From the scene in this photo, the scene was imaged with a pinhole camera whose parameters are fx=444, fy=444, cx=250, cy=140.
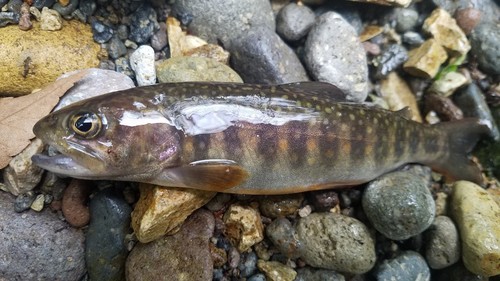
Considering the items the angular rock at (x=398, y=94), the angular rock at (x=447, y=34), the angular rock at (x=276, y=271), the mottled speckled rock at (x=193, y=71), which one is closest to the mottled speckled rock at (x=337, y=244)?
the angular rock at (x=276, y=271)

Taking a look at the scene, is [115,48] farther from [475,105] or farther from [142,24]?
[475,105]

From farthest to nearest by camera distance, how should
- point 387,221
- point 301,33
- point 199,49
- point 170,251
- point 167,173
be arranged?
point 301,33
point 199,49
point 387,221
point 170,251
point 167,173

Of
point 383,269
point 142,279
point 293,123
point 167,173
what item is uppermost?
point 293,123

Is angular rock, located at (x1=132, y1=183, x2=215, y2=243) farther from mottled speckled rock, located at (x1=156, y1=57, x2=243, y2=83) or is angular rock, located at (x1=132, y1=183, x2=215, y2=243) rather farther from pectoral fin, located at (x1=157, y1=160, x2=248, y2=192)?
mottled speckled rock, located at (x1=156, y1=57, x2=243, y2=83)

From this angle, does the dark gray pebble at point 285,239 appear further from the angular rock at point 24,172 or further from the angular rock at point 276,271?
the angular rock at point 24,172

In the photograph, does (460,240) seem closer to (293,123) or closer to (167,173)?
(293,123)

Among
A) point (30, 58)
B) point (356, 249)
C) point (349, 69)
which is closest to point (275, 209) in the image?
point (356, 249)
